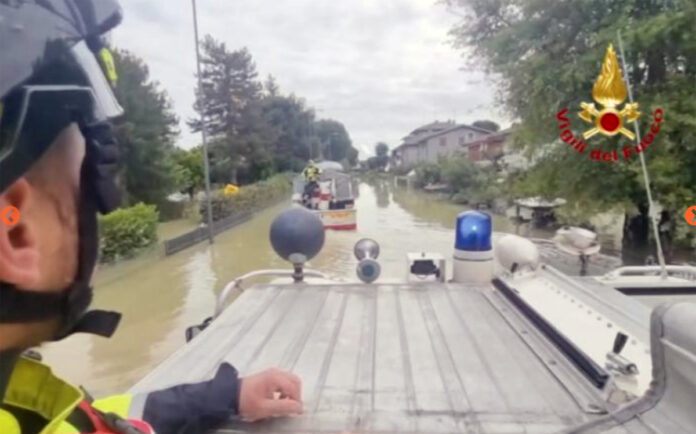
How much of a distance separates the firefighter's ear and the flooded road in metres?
0.16

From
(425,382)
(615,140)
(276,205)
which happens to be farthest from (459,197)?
(425,382)

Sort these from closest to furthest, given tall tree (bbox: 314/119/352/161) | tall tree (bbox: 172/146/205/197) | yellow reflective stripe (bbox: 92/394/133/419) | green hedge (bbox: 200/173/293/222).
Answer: yellow reflective stripe (bbox: 92/394/133/419) < green hedge (bbox: 200/173/293/222) < tall tree (bbox: 172/146/205/197) < tall tree (bbox: 314/119/352/161)

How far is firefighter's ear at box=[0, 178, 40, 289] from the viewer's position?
509mm

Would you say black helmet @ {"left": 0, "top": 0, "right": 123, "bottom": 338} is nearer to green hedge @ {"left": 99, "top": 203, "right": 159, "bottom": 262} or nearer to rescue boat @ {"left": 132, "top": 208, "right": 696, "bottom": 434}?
rescue boat @ {"left": 132, "top": 208, "right": 696, "bottom": 434}

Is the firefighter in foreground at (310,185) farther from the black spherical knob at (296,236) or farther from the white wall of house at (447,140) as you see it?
the white wall of house at (447,140)

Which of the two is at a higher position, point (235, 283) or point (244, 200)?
point (235, 283)

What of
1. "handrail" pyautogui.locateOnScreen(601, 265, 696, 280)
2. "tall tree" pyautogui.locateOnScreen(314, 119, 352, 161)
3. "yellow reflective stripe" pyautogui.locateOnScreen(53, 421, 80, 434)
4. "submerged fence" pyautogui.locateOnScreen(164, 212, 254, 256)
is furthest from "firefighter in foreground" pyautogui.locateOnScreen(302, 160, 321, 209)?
"tall tree" pyautogui.locateOnScreen(314, 119, 352, 161)

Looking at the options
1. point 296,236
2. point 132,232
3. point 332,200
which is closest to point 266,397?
point 296,236

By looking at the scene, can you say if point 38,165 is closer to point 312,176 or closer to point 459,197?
point 312,176

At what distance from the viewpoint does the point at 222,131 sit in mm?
34750

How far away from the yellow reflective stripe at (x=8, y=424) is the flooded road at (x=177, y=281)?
0.10m

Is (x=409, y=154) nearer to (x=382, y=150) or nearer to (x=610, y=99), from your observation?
(x=382, y=150)

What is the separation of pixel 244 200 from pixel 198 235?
6334mm

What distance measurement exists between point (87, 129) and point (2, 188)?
123 millimetres
